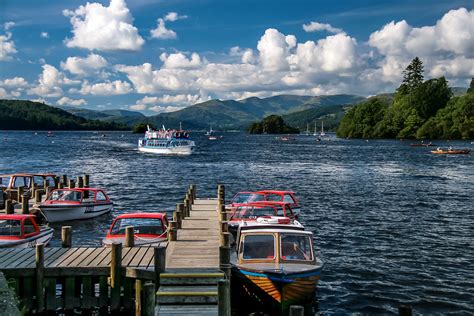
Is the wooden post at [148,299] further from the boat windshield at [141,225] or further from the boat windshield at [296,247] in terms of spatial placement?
the boat windshield at [141,225]

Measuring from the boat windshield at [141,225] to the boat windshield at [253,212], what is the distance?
4.80 metres

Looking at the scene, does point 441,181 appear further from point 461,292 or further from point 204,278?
point 204,278

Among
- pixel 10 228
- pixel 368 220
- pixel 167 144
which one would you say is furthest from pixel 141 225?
pixel 167 144

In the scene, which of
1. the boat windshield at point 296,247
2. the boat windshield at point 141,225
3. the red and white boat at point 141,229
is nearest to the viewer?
the boat windshield at point 296,247

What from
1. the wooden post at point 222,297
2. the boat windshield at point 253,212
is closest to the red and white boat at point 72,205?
the boat windshield at point 253,212

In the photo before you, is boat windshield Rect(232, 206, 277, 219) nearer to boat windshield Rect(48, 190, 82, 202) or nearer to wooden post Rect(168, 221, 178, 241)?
wooden post Rect(168, 221, 178, 241)

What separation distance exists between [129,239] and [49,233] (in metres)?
7.37

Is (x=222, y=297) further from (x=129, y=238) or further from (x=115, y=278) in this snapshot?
(x=129, y=238)

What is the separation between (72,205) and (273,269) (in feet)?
69.5

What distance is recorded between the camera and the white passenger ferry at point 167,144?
122113mm

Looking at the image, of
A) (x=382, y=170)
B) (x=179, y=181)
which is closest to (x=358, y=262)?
(x=179, y=181)

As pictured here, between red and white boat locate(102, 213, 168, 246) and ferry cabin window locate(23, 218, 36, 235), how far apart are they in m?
3.47

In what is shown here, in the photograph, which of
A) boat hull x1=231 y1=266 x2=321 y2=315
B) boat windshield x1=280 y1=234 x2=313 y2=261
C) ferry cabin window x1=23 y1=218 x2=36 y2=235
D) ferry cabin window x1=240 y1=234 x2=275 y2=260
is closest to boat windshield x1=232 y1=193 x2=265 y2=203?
ferry cabin window x1=23 y1=218 x2=36 y2=235

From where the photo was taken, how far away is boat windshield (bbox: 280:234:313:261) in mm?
19250
